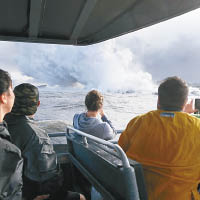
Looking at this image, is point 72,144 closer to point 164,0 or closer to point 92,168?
point 92,168

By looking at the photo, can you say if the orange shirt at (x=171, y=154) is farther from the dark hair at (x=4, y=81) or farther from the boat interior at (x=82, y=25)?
the dark hair at (x=4, y=81)

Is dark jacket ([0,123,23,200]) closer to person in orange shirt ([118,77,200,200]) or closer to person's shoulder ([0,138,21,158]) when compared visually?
person's shoulder ([0,138,21,158])

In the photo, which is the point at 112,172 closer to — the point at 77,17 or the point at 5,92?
the point at 5,92

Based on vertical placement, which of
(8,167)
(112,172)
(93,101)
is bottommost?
(112,172)

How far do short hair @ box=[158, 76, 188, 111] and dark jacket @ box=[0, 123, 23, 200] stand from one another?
2.46ft

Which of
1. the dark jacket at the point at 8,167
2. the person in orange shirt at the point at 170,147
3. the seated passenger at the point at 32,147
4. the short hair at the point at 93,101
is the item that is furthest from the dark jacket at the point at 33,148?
the short hair at the point at 93,101

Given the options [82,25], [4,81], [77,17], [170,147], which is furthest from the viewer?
[82,25]

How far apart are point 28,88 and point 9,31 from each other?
141 cm

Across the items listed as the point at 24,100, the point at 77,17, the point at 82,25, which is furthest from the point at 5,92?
the point at 82,25

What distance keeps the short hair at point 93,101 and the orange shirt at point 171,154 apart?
0.94m

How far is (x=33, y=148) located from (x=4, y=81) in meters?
0.48

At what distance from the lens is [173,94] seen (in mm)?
1210

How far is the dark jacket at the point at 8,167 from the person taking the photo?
841 mm

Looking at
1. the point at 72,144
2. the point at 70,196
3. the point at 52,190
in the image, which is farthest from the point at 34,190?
the point at 72,144
